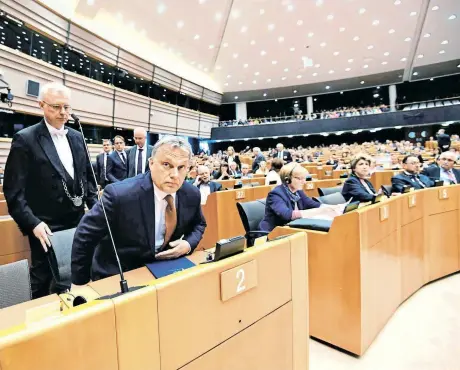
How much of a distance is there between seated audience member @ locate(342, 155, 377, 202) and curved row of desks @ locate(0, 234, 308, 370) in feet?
7.40

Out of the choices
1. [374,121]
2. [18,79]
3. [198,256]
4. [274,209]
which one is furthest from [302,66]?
[198,256]

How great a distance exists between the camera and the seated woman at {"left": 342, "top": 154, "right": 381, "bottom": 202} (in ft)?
11.1

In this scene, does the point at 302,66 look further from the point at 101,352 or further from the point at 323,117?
the point at 101,352

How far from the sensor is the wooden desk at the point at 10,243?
2195 mm

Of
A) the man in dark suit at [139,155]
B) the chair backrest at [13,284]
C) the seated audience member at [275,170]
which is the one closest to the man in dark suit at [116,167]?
the man in dark suit at [139,155]

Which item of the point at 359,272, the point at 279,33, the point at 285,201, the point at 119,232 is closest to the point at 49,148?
the point at 119,232

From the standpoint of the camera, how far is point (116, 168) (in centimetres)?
427

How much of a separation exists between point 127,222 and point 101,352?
804mm

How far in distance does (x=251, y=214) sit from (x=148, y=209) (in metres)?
1.63

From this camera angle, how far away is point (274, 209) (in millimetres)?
2766

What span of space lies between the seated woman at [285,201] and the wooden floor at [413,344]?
3.12 ft

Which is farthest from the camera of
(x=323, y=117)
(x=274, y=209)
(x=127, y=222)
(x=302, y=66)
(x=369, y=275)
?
(x=323, y=117)

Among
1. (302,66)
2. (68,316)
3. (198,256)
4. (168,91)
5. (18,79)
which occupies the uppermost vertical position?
(302,66)

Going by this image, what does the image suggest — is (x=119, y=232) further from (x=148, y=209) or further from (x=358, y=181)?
(x=358, y=181)
